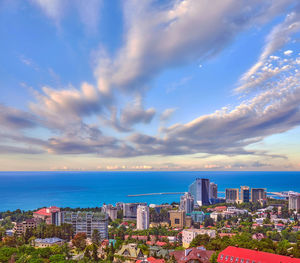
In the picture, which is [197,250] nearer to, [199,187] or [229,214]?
[229,214]

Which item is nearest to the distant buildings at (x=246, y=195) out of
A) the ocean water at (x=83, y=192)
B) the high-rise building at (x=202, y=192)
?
the high-rise building at (x=202, y=192)

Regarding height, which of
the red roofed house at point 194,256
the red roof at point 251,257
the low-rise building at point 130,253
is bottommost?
the low-rise building at point 130,253

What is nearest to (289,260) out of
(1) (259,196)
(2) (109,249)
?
(2) (109,249)

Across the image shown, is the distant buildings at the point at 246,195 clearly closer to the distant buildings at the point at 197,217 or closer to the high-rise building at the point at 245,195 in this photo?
the high-rise building at the point at 245,195

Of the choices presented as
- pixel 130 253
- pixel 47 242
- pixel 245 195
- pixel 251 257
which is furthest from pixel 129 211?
pixel 251 257

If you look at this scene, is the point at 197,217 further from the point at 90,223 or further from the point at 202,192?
the point at 202,192

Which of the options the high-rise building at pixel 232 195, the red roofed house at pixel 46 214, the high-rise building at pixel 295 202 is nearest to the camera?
the red roofed house at pixel 46 214

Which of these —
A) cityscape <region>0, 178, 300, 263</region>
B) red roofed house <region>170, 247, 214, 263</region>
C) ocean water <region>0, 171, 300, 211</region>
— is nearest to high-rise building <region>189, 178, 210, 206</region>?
ocean water <region>0, 171, 300, 211</region>

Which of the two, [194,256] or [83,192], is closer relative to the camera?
[194,256]

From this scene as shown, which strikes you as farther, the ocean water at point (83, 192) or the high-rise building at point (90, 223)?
the ocean water at point (83, 192)
